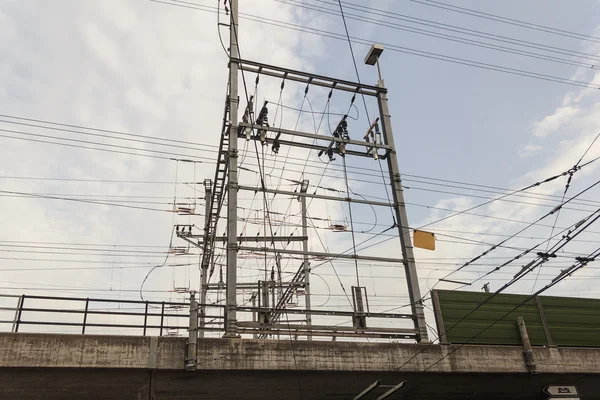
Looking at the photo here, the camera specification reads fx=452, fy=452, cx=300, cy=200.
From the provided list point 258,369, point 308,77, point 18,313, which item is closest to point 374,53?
point 308,77

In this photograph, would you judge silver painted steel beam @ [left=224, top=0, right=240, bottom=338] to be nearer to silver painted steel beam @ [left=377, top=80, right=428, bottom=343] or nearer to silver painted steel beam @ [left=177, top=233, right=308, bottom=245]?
silver painted steel beam @ [left=377, top=80, right=428, bottom=343]

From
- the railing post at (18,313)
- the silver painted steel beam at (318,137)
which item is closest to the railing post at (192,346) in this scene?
the railing post at (18,313)

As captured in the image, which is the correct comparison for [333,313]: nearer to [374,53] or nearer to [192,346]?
[192,346]

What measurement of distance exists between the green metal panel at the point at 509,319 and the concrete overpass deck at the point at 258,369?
59cm

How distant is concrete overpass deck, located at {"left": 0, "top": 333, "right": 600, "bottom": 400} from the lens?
34.0ft

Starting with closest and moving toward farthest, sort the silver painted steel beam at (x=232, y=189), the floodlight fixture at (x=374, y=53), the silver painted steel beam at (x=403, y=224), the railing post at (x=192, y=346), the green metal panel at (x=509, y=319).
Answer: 1. the railing post at (x=192, y=346)
2. the silver painted steel beam at (x=232, y=189)
3. the green metal panel at (x=509, y=319)
4. the silver painted steel beam at (x=403, y=224)
5. the floodlight fixture at (x=374, y=53)

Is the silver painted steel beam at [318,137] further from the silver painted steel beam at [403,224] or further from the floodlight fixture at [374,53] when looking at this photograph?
the floodlight fixture at [374,53]

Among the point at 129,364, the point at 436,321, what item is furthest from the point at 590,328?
the point at 129,364

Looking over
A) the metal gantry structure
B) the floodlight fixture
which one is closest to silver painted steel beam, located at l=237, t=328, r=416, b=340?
the metal gantry structure

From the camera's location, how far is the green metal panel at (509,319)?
1448 cm

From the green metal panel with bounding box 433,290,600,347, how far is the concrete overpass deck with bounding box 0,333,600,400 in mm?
594

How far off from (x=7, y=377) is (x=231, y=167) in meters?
7.84

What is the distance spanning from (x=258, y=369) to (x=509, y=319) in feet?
29.1

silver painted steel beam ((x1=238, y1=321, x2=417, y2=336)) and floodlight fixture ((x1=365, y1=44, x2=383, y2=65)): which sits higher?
floodlight fixture ((x1=365, y1=44, x2=383, y2=65))
